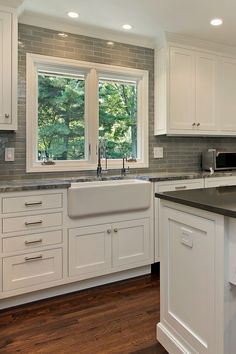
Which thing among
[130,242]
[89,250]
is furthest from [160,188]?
[89,250]

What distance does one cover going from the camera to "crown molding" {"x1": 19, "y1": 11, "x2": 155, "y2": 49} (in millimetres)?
2760

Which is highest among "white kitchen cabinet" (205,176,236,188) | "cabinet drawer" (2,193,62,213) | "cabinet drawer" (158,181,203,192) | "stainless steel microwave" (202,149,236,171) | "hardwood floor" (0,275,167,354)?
"stainless steel microwave" (202,149,236,171)

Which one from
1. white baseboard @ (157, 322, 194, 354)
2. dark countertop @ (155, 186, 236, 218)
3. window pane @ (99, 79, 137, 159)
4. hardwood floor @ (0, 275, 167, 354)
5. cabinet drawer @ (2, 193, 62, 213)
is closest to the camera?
dark countertop @ (155, 186, 236, 218)

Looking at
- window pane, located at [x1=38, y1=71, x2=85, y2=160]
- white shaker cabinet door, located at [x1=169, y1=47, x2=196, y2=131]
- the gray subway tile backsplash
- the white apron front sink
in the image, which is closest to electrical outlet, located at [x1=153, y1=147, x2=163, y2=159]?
the gray subway tile backsplash

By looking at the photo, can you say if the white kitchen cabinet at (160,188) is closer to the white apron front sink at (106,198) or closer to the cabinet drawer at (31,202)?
the white apron front sink at (106,198)

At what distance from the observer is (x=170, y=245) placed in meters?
1.70

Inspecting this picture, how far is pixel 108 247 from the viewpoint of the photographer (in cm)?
262

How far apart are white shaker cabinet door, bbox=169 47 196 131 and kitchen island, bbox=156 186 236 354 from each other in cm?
173

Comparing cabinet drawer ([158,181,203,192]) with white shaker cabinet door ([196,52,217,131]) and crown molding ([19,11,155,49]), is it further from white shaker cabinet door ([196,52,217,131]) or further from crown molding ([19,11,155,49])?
crown molding ([19,11,155,49])

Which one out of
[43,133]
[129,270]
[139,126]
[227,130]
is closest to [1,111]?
[43,133]

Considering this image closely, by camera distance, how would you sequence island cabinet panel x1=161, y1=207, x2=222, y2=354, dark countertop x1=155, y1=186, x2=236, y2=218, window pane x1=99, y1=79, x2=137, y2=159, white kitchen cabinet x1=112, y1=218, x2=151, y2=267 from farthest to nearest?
window pane x1=99, y1=79, x2=137, y2=159 < white kitchen cabinet x1=112, y1=218, x2=151, y2=267 < island cabinet panel x1=161, y1=207, x2=222, y2=354 < dark countertop x1=155, y1=186, x2=236, y2=218

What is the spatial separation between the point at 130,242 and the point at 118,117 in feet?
4.84

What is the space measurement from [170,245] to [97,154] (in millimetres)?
1707

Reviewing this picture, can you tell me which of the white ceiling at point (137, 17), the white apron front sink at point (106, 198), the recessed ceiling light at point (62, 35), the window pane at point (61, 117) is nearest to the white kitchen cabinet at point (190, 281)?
the white apron front sink at point (106, 198)
